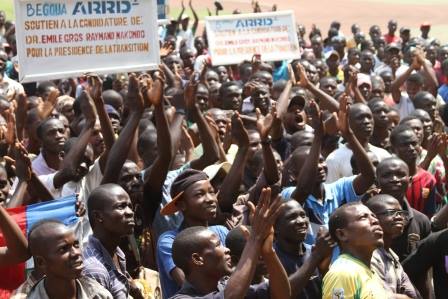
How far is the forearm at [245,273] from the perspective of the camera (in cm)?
484

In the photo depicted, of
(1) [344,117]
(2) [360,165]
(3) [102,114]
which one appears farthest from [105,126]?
(2) [360,165]

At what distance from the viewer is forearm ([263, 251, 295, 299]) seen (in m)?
5.03

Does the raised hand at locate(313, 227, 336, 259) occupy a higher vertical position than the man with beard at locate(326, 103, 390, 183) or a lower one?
higher

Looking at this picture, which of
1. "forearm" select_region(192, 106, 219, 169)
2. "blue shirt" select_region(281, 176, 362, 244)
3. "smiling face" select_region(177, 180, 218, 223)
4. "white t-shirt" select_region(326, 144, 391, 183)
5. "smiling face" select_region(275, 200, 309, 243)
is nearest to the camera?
"smiling face" select_region(275, 200, 309, 243)

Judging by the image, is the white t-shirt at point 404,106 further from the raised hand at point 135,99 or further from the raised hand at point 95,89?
the raised hand at point 135,99

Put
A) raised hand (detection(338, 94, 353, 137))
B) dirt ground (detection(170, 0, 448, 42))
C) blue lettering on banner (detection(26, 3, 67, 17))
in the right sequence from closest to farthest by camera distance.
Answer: raised hand (detection(338, 94, 353, 137))
blue lettering on banner (detection(26, 3, 67, 17))
dirt ground (detection(170, 0, 448, 42))

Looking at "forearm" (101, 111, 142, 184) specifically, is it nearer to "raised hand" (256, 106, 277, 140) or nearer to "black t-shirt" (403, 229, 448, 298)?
"raised hand" (256, 106, 277, 140)

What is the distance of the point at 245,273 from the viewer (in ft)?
15.9

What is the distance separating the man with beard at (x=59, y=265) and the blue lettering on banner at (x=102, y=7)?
3.98m

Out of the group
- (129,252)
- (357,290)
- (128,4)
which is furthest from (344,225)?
(128,4)

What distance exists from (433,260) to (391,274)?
1.26 ft

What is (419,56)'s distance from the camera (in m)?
12.3

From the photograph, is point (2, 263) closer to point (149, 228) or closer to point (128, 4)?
point (149, 228)

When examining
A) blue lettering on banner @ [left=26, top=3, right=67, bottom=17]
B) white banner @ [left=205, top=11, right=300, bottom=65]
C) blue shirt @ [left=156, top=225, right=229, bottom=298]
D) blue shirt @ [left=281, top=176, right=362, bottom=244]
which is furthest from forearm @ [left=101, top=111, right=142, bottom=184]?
white banner @ [left=205, top=11, right=300, bottom=65]
